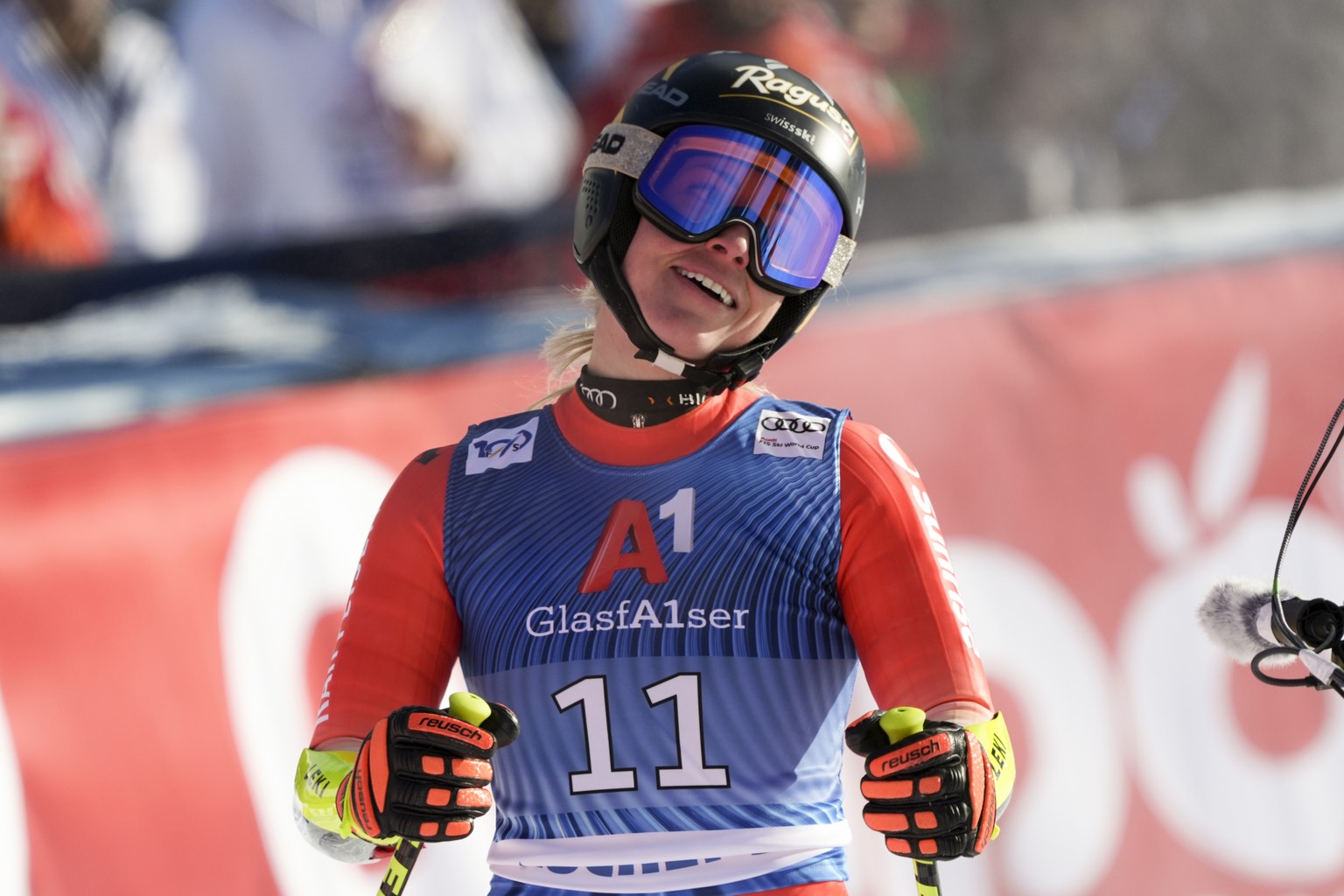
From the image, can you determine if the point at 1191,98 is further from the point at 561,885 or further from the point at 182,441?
the point at 561,885

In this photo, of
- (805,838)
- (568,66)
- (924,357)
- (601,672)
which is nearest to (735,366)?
(601,672)

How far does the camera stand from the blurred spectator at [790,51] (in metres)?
7.04

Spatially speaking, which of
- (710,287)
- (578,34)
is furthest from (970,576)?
(578,34)

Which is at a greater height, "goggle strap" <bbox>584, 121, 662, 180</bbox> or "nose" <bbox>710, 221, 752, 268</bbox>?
"goggle strap" <bbox>584, 121, 662, 180</bbox>

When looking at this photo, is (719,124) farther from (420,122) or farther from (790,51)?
(790,51)

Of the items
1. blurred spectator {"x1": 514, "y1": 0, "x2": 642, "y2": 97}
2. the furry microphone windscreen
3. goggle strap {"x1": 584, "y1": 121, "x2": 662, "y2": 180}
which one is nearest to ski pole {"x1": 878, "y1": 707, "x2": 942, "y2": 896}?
the furry microphone windscreen

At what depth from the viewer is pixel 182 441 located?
376cm

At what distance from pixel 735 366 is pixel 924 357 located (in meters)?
2.72

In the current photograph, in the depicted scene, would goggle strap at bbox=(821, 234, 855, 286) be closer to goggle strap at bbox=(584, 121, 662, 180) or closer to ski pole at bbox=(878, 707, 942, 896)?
goggle strap at bbox=(584, 121, 662, 180)

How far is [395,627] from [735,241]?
79 centimetres

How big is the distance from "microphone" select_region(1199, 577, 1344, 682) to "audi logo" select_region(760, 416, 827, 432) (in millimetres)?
627

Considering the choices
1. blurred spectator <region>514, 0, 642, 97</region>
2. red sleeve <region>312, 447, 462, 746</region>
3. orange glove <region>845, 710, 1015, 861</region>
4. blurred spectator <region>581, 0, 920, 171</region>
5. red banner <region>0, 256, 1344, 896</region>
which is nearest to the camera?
orange glove <region>845, 710, 1015, 861</region>

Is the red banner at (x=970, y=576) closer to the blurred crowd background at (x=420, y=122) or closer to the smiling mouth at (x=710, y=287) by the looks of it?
the blurred crowd background at (x=420, y=122)

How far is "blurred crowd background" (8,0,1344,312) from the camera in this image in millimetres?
5652
